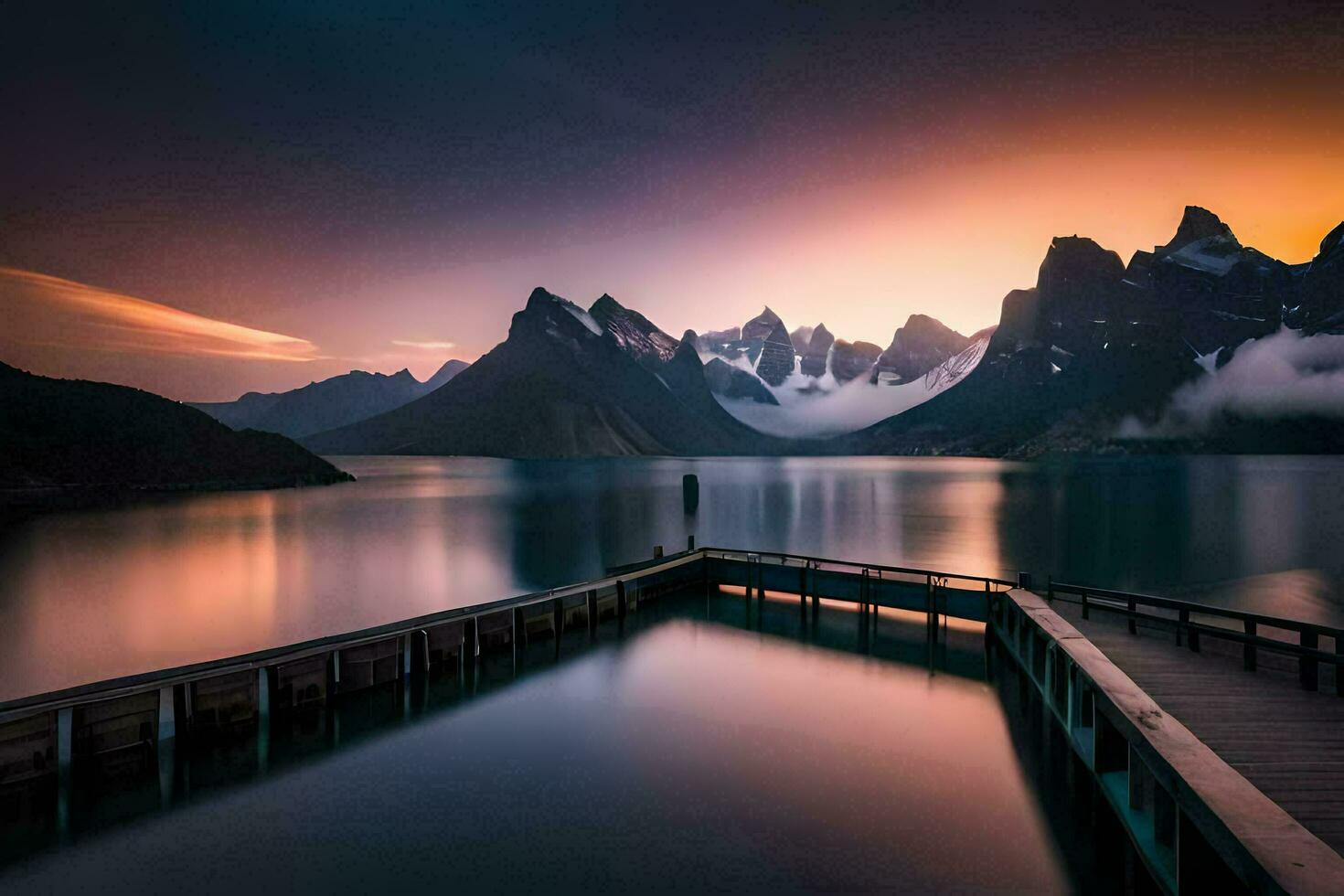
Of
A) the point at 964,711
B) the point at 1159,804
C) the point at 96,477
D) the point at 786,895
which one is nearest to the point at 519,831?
the point at 786,895

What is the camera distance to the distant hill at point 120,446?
131125mm

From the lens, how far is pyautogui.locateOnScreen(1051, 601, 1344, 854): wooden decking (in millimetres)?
7895

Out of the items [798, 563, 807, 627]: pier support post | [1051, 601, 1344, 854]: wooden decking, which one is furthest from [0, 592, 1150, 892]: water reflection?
[798, 563, 807, 627]: pier support post

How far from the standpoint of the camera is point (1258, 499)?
285 feet

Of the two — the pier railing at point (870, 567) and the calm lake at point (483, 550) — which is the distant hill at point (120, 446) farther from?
the pier railing at point (870, 567)

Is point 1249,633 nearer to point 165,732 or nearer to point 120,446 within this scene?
point 165,732

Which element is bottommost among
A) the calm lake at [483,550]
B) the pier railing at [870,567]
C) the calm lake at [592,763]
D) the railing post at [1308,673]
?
the calm lake at [483,550]

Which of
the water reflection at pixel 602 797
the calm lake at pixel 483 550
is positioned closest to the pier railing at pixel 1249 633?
the water reflection at pixel 602 797

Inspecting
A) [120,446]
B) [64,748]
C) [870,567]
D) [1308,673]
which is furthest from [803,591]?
[120,446]

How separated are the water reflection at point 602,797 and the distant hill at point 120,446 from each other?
144679mm

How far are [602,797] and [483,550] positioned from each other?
133ft

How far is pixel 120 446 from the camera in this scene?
13938 cm

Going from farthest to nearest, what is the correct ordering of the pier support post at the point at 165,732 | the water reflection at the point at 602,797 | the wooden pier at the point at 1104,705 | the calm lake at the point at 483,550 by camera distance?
the calm lake at the point at 483,550
the pier support post at the point at 165,732
the water reflection at the point at 602,797
the wooden pier at the point at 1104,705

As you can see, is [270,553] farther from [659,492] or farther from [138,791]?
[659,492]
